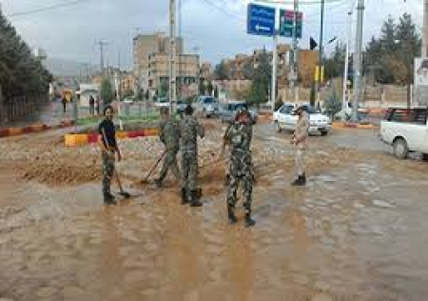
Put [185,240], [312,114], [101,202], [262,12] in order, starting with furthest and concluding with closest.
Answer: [262,12] → [312,114] → [101,202] → [185,240]

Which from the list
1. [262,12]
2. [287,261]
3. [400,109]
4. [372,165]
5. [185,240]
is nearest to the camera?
[287,261]

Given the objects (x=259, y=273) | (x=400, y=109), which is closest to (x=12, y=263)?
(x=259, y=273)

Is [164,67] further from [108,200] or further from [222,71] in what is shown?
[108,200]

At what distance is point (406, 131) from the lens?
17.8m

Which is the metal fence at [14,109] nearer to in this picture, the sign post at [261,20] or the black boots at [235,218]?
the sign post at [261,20]

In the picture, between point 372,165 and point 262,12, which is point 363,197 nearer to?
point 372,165

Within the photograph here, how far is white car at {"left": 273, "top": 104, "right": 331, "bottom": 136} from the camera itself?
2769 centimetres

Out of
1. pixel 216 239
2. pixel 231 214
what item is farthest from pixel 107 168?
pixel 216 239

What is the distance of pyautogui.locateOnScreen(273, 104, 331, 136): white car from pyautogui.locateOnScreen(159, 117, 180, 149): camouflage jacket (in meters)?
15.2

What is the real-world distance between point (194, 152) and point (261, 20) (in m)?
30.3

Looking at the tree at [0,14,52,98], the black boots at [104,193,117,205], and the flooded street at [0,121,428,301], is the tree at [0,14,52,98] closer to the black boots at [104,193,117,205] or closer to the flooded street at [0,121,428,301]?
the flooded street at [0,121,428,301]

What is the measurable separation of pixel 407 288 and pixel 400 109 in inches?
501

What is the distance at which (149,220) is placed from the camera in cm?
974

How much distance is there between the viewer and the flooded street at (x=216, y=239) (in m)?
6.43
